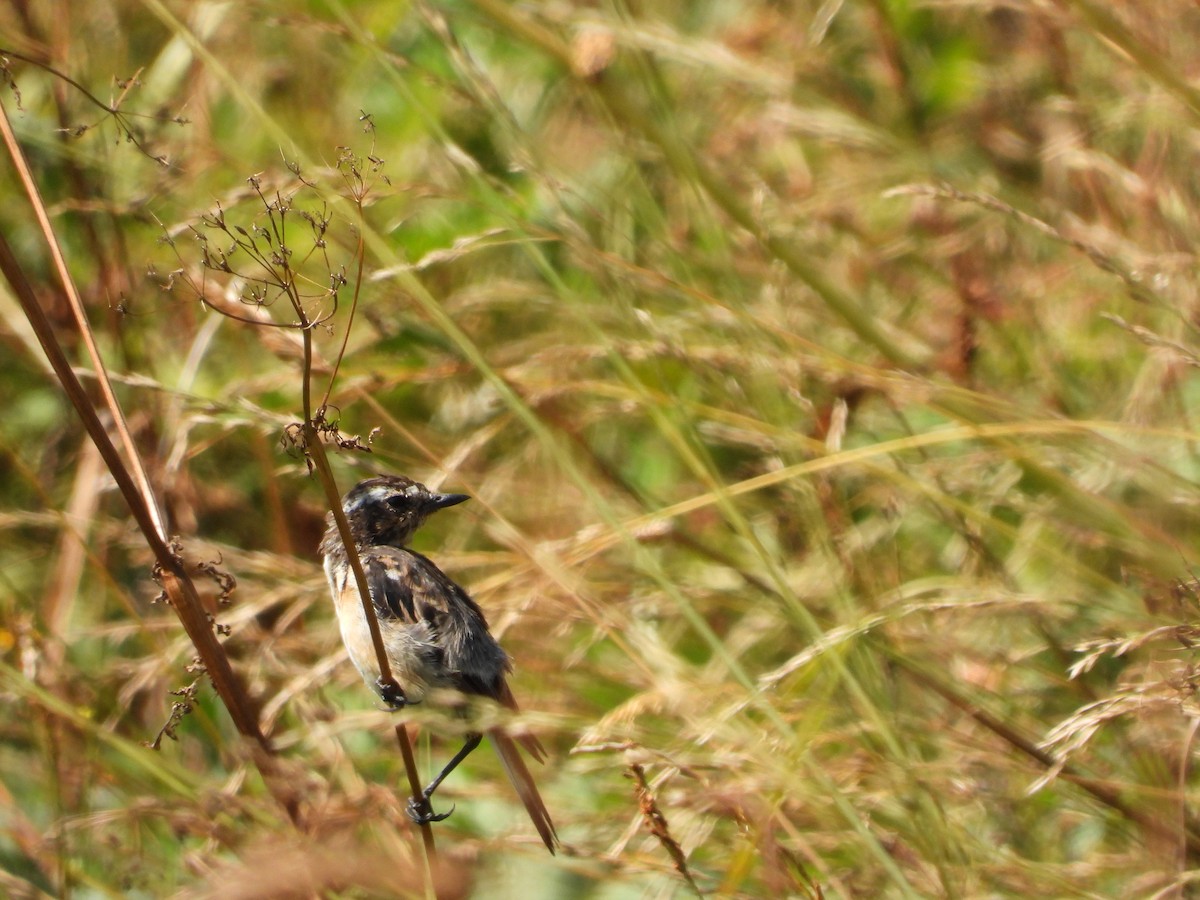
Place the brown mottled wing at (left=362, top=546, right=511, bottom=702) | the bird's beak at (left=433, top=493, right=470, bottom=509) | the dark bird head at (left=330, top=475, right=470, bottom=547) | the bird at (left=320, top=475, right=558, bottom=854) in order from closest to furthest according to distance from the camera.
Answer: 1. the bird at (left=320, top=475, right=558, bottom=854)
2. the brown mottled wing at (left=362, top=546, right=511, bottom=702)
3. the bird's beak at (left=433, top=493, right=470, bottom=509)
4. the dark bird head at (left=330, top=475, right=470, bottom=547)

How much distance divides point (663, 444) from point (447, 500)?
1.38 meters

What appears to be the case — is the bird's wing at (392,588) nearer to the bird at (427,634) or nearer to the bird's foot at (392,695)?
the bird at (427,634)

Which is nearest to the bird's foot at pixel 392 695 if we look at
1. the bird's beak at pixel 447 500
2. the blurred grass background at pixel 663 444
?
the blurred grass background at pixel 663 444

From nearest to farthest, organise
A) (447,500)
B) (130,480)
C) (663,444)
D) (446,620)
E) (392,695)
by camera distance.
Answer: (130,480) < (392,695) < (446,620) < (447,500) < (663,444)

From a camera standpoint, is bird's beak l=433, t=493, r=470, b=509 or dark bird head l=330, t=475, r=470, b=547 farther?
dark bird head l=330, t=475, r=470, b=547

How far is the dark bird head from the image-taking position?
11.4 ft

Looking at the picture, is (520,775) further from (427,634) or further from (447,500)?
(447,500)

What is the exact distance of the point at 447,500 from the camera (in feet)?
10.9

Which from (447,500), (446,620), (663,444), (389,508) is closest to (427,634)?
(446,620)

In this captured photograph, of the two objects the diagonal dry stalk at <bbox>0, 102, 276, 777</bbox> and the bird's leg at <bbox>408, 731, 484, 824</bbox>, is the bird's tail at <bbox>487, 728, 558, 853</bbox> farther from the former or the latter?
the diagonal dry stalk at <bbox>0, 102, 276, 777</bbox>

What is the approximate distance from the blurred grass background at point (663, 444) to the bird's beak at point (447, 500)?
0.19 ft

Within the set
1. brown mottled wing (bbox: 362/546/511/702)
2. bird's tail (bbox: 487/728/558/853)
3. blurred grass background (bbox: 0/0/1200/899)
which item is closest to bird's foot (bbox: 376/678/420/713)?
blurred grass background (bbox: 0/0/1200/899)

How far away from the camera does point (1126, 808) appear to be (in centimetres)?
279

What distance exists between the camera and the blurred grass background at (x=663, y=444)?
2.49 metres
